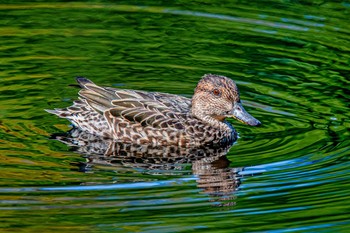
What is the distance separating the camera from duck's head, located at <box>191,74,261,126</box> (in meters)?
12.5

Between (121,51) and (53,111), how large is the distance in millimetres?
2552

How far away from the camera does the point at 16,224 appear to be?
9.36 meters

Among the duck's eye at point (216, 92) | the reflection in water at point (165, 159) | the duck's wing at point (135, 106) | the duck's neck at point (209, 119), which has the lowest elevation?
the reflection in water at point (165, 159)

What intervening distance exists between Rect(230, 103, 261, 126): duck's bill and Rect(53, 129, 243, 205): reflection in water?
37 cm

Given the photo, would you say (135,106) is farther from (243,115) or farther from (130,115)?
(243,115)

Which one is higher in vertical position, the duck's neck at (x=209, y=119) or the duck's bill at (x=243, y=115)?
the duck's bill at (x=243, y=115)

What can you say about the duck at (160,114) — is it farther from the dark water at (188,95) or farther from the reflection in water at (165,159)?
the dark water at (188,95)

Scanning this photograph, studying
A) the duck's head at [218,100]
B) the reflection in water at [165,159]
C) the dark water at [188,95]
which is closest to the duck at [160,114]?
the duck's head at [218,100]

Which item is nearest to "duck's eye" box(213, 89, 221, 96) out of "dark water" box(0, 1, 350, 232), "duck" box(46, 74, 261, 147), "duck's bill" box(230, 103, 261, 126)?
"duck" box(46, 74, 261, 147)

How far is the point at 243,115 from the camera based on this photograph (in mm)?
12406

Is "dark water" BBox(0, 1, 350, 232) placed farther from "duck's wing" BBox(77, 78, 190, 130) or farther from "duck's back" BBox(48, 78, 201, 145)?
"duck's wing" BBox(77, 78, 190, 130)

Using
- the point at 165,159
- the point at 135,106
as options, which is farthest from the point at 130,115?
the point at 165,159

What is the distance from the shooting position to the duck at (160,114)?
41.1ft

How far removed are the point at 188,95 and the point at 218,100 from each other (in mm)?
1300
